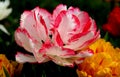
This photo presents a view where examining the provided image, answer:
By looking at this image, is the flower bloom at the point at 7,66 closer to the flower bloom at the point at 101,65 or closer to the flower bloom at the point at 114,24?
the flower bloom at the point at 101,65

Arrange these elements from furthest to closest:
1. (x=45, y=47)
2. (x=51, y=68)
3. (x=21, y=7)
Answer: (x=21, y=7)
(x=51, y=68)
(x=45, y=47)

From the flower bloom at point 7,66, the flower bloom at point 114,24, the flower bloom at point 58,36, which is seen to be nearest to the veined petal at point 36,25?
the flower bloom at point 58,36

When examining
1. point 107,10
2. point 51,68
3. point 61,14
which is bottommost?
point 107,10

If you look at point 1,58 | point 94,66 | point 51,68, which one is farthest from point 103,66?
point 1,58

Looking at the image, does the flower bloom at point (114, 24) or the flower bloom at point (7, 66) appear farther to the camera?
the flower bloom at point (114, 24)

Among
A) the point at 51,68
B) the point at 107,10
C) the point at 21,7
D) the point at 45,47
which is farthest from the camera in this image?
the point at 107,10

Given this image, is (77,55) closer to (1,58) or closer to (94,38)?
(94,38)

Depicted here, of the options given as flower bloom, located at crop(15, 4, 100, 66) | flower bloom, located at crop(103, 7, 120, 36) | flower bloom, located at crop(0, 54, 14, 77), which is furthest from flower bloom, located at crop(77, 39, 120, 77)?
flower bloom, located at crop(103, 7, 120, 36)
